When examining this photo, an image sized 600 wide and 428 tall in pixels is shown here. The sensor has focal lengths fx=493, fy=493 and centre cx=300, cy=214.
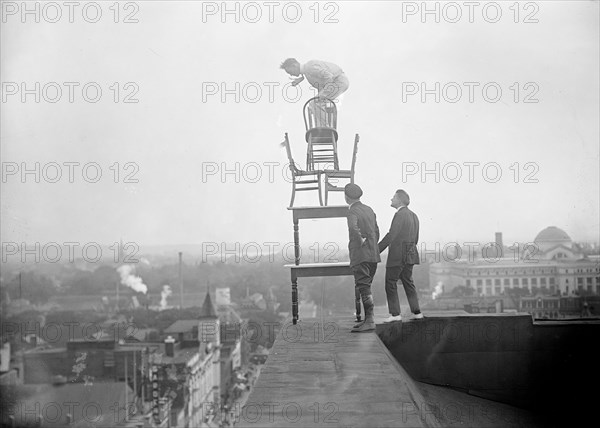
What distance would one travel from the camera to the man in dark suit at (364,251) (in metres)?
4.29

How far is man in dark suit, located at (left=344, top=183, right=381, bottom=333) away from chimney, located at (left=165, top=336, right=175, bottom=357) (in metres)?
12.9

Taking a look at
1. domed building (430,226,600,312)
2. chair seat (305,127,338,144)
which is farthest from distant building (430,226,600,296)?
chair seat (305,127,338,144)

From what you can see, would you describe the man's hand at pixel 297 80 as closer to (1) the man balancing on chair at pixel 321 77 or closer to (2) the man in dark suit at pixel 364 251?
(1) the man balancing on chair at pixel 321 77

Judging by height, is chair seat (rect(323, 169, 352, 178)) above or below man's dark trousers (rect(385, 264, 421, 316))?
above

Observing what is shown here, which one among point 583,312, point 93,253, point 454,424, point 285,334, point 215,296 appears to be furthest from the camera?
point 215,296

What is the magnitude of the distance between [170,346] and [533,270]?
11.7 metres

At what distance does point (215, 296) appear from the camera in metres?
15.1

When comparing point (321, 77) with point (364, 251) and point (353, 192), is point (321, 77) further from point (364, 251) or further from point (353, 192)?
point (364, 251)

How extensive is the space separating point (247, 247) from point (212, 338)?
37.9 ft

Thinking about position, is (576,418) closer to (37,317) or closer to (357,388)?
(357,388)

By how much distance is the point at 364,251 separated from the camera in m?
4.28

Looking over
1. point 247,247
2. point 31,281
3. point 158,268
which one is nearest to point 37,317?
point 31,281

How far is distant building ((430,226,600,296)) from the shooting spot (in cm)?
819

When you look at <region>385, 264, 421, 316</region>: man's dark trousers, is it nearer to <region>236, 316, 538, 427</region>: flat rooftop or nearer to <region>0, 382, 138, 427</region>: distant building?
<region>236, 316, 538, 427</region>: flat rooftop
